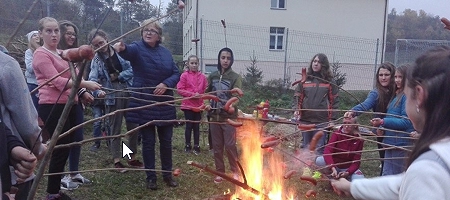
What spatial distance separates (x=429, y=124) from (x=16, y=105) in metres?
1.90

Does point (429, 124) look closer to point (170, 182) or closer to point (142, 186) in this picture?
point (170, 182)

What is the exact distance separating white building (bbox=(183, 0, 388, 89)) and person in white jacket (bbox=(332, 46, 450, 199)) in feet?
41.1

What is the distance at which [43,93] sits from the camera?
13.8 feet

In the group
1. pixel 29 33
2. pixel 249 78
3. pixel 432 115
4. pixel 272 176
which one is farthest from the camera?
pixel 249 78

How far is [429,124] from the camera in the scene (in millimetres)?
1581

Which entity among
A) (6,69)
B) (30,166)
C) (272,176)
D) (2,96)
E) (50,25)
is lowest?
(272,176)

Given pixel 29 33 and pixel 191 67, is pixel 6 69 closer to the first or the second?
pixel 29 33

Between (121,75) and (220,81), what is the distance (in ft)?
4.99

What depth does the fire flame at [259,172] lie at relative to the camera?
4305 mm

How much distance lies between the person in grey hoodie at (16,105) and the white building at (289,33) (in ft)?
39.0

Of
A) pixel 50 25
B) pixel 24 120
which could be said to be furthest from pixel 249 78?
pixel 24 120

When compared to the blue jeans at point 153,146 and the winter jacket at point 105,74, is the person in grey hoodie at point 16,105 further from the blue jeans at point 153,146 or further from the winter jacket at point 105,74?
Result: the winter jacket at point 105,74

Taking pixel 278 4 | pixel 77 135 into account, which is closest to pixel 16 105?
pixel 77 135

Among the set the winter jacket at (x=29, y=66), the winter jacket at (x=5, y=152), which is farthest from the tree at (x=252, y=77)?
the winter jacket at (x=5, y=152)
